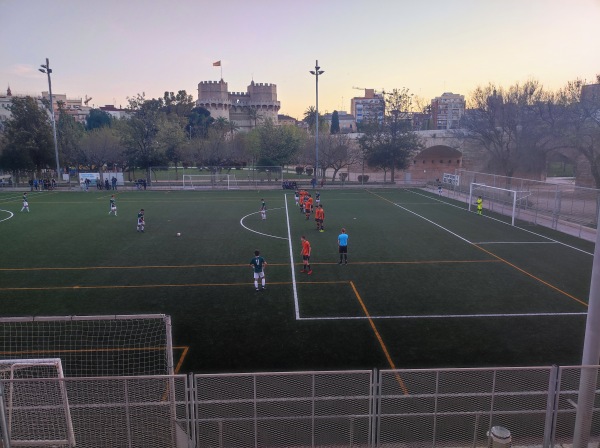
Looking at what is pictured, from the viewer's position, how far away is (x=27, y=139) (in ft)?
197

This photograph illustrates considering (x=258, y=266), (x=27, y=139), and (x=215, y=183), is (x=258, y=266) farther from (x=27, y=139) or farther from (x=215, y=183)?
(x=27, y=139)

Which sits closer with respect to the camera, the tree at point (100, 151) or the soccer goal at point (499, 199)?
the soccer goal at point (499, 199)

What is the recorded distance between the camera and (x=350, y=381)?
31.4 ft

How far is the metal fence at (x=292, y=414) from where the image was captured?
703cm

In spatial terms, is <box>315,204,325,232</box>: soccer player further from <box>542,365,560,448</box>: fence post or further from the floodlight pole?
<box>542,365,560,448</box>: fence post

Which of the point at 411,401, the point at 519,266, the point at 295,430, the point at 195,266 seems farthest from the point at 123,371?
the point at 519,266

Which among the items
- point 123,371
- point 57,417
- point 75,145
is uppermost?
point 75,145

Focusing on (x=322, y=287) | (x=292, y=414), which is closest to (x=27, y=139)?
(x=322, y=287)

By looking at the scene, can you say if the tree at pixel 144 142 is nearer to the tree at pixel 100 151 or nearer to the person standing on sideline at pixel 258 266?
the tree at pixel 100 151

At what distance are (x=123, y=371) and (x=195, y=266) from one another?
948cm

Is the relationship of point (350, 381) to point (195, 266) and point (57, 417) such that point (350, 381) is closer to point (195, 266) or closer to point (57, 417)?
point (57, 417)

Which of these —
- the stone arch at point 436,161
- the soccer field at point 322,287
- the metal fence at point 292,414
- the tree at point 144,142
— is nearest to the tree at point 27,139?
the tree at point 144,142

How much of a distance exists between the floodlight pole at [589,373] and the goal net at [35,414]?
27.6ft

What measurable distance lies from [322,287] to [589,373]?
10.9 m
